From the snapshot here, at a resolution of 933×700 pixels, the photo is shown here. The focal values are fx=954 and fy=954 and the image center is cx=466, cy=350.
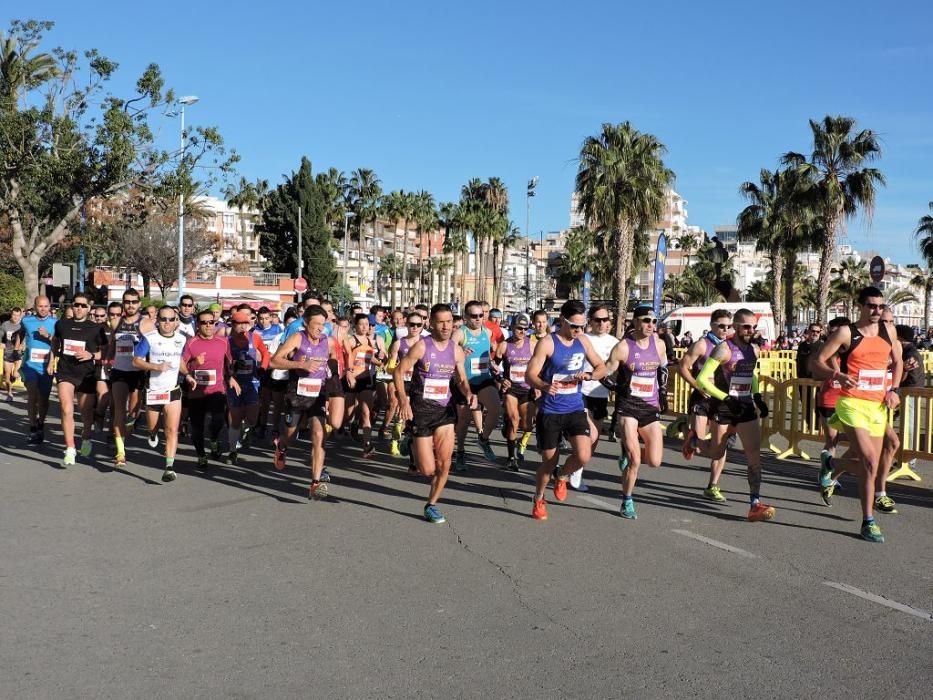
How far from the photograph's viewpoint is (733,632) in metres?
5.09

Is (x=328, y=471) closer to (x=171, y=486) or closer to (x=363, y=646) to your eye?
(x=171, y=486)

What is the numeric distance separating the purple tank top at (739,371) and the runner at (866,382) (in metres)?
0.72

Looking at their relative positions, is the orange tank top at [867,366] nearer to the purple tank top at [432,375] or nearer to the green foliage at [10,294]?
the purple tank top at [432,375]

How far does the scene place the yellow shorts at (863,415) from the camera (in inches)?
297

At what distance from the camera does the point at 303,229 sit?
78062mm

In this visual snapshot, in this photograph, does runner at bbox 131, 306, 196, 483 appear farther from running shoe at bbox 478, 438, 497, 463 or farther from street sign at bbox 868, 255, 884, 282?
street sign at bbox 868, 255, 884, 282

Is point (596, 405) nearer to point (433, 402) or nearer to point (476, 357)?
point (476, 357)

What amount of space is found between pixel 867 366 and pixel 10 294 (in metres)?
29.9

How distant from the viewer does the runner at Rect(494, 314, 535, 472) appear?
1105 cm

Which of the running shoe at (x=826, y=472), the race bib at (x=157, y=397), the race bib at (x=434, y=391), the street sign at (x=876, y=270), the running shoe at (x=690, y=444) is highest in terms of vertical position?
the street sign at (x=876, y=270)

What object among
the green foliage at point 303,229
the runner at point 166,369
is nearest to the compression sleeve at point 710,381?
the runner at point 166,369

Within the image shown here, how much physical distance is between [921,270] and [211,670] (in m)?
102

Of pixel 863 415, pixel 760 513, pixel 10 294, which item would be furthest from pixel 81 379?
pixel 10 294

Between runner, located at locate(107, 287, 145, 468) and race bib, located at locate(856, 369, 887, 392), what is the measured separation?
7307 mm
